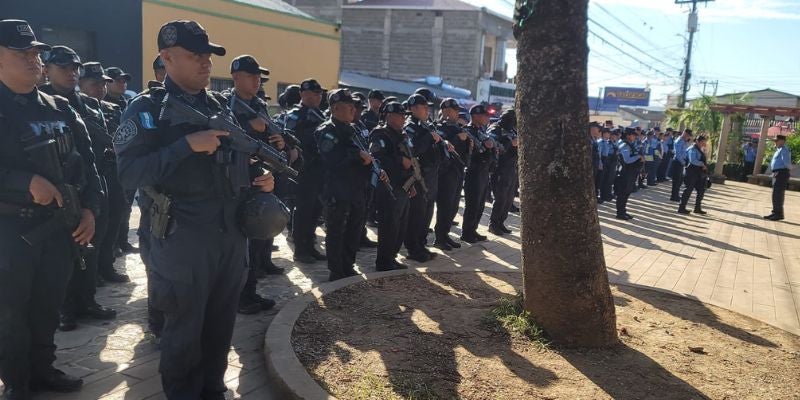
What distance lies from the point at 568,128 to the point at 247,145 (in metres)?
2.11

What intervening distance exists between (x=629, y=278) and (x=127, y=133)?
597 cm

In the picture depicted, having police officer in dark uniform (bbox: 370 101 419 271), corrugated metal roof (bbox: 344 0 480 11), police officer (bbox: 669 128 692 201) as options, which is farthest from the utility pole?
police officer in dark uniform (bbox: 370 101 419 271)

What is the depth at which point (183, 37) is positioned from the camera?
8.72 feet

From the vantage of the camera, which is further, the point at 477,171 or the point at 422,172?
the point at 477,171

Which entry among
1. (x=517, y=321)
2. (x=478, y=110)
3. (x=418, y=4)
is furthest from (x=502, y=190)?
(x=418, y=4)

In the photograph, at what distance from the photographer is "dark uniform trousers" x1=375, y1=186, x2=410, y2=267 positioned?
5949mm

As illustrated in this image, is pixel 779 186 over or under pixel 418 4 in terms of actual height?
under

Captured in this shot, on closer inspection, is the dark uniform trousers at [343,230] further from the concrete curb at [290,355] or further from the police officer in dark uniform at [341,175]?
the concrete curb at [290,355]

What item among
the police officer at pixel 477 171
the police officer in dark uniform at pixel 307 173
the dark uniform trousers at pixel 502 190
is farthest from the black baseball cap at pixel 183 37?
the dark uniform trousers at pixel 502 190

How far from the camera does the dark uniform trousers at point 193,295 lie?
2.69 m

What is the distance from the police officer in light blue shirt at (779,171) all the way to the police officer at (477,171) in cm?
860

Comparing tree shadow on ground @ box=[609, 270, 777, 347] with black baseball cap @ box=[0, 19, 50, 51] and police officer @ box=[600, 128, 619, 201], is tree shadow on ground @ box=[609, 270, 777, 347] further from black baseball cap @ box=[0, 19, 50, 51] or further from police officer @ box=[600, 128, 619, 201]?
police officer @ box=[600, 128, 619, 201]

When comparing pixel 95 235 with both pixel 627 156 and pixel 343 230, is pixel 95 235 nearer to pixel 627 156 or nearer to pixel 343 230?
pixel 343 230

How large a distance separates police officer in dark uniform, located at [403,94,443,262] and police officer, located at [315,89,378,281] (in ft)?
3.60
